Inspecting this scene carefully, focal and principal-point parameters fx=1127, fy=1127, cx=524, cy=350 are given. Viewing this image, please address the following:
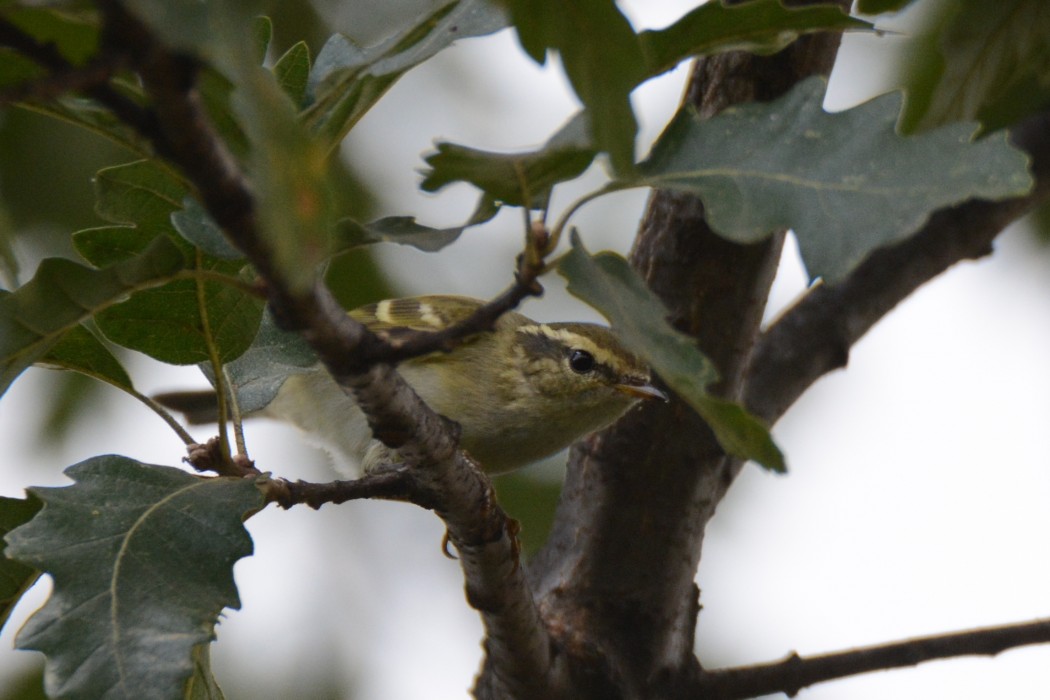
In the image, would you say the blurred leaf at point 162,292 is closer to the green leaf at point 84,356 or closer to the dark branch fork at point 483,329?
the green leaf at point 84,356

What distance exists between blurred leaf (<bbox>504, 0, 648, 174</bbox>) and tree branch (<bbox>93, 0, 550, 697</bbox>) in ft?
1.00

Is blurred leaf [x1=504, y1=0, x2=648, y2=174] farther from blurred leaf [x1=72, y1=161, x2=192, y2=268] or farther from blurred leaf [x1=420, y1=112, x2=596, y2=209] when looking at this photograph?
blurred leaf [x1=72, y1=161, x2=192, y2=268]

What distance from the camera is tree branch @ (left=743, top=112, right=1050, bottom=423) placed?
3.16m

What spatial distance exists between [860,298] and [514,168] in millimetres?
1929

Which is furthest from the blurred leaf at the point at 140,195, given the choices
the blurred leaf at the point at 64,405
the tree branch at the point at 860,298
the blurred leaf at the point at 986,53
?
the blurred leaf at the point at 64,405

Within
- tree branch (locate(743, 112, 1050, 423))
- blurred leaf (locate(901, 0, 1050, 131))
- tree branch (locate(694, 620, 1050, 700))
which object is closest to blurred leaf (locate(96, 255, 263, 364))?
tree branch (locate(694, 620, 1050, 700))

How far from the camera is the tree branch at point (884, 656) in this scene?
7.34ft

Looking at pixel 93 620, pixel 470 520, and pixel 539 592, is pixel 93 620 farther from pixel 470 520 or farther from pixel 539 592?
pixel 539 592

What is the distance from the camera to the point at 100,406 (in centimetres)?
431

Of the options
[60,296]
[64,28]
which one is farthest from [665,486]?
[64,28]

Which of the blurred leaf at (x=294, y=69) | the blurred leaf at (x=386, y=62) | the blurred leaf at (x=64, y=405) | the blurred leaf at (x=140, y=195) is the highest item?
the blurred leaf at (x=64, y=405)

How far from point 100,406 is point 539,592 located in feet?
7.22

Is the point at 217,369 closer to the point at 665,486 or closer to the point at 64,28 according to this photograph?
the point at 64,28

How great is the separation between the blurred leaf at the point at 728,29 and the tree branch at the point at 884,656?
1.25m
